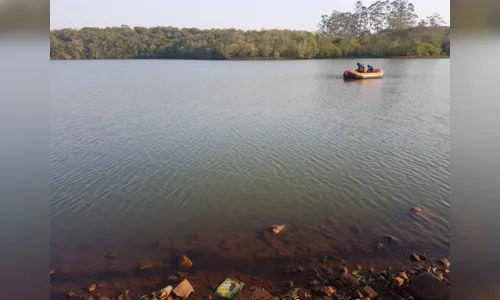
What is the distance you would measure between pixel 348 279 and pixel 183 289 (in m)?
2.70

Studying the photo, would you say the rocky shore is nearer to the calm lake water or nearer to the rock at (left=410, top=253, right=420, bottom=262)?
the rock at (left=410, top=253, right=420, bottom=262)

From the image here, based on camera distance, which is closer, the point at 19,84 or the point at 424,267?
the point at 424,267

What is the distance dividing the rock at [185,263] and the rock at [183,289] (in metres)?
0.67

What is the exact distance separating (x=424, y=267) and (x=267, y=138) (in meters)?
8.88

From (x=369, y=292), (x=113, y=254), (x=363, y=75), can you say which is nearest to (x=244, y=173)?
(x=113, y=254)

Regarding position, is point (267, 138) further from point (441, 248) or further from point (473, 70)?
point (473, 70)

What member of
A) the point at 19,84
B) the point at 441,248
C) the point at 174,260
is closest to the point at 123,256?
the point at 174,260

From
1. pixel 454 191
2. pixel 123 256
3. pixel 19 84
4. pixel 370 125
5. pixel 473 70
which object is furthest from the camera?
pixel 370 125

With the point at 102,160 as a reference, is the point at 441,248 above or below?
below

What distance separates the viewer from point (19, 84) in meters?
14.6

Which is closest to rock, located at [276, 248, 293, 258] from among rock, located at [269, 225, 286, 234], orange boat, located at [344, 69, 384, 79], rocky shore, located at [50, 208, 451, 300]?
rocky shore, located at [50, 208, 451, 300]

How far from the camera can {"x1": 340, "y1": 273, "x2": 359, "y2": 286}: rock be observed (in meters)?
6.33

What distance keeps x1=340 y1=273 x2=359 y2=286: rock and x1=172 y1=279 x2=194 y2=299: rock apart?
8.15 ft

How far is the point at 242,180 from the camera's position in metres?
11.1
